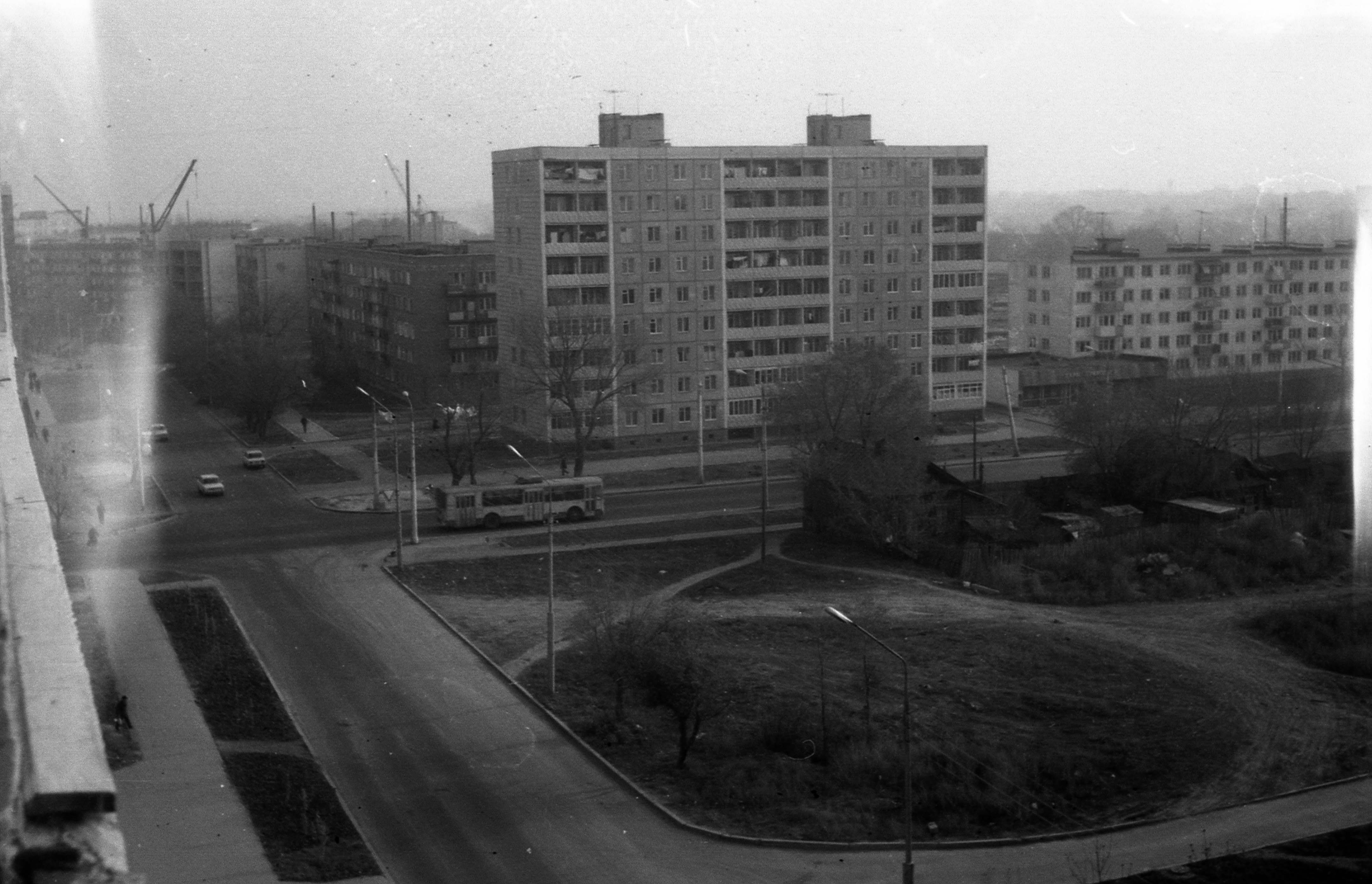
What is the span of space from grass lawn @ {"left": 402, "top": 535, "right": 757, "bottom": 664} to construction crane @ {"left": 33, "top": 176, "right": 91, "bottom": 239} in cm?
345

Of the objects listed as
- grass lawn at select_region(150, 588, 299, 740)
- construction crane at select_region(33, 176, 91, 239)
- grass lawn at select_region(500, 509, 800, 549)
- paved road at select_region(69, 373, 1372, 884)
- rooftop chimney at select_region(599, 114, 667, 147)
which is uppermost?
rooftop chimney at select_region(599, 114, 667, 147)

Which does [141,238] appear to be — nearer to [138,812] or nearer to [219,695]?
[219,695]

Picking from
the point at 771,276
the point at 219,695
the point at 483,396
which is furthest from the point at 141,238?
the point at 219,695

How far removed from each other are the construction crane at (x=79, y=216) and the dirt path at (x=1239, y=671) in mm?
5157

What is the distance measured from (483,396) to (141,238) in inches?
158

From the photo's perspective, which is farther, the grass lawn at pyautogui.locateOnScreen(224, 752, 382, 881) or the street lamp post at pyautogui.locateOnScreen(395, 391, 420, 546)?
the street lamp post at pyautogui.locateOnScreen(395, 391, 420, 546)

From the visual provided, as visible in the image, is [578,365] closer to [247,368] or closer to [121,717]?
[247,368]

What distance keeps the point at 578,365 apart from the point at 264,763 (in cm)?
975

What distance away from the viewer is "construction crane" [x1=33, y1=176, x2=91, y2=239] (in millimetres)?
8294

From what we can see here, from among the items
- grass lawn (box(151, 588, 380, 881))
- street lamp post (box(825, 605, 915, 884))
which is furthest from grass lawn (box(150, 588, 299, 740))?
street lamp post (box(825, 605, 915, 884))

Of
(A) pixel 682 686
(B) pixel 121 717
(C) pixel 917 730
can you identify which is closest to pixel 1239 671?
(C) pixel 917 730

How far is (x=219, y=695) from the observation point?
24.1ft

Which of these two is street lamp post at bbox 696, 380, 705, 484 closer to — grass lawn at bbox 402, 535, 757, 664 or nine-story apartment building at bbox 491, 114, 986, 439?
nine-story apartment building at bbox 491, 114, 986, 439

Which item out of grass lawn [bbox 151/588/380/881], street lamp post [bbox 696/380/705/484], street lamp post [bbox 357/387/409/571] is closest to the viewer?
grass lawn [bbox 151/588/380/881]
